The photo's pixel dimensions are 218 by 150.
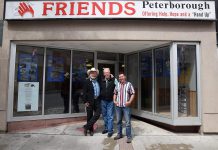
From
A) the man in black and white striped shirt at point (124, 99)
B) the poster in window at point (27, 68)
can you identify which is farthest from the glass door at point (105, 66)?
the man in black and white striped shirt at point (124, 99)

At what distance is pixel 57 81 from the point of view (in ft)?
26.8

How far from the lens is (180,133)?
23.7ft

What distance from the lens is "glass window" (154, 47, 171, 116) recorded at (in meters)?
7.74

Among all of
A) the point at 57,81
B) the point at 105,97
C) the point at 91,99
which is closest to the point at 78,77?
the point at 57,81

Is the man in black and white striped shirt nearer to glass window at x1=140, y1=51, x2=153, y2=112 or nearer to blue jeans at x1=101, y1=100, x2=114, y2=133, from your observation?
blue jeans at x1=101, y1=100, x2=114, y2=133

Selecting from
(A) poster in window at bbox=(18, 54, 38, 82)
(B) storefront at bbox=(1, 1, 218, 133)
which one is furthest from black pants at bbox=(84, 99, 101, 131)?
(A) poster in window at bbox=(18, 54, 38, 82)

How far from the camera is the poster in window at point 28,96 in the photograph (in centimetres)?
752

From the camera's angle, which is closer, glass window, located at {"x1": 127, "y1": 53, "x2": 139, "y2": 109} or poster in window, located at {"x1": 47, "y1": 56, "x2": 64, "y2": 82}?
poster in window, located at {"x1": 47, "y1": 56, "x2": 64, "y2": 82}

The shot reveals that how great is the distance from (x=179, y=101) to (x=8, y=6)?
596cm

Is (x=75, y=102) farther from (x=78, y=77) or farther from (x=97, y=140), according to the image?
(x=97, y=140)

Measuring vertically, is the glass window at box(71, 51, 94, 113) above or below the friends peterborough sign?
below

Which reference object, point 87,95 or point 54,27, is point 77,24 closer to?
point 54,27

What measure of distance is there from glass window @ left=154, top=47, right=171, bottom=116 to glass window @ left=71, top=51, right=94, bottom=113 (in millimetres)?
2579

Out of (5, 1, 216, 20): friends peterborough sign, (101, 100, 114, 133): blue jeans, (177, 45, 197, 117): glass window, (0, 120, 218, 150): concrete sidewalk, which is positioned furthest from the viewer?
(177, 45, 197, 117): glass window
